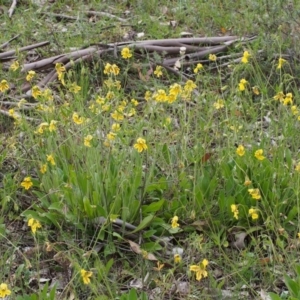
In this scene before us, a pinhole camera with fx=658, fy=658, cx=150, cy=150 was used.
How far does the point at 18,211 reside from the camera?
135 inches

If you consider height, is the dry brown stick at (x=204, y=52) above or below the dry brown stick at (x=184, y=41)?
below

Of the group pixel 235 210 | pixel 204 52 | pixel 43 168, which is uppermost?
pixel 43 168

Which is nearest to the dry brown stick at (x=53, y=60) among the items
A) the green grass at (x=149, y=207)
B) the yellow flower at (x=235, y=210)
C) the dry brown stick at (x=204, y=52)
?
the dry brown stick at (x=204, y=52)

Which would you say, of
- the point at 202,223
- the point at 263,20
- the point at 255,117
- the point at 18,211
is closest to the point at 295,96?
the point at 255,117

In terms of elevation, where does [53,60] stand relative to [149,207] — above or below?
above

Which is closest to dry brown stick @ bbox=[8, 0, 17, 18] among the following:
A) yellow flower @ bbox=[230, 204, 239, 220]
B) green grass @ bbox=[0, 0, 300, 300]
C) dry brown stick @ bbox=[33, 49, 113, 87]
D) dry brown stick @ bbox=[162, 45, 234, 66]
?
dry brown stick @ bbox=[33, 49, 113, 87]

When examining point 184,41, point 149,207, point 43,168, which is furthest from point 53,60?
point 149,207

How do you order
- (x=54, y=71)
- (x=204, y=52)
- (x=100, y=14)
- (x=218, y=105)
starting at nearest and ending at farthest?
(x=218, y=105) < (x=54, y=71) < (x=204, y=52) < (x=100, y=14)

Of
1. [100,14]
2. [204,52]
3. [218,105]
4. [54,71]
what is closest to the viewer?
[218,105]

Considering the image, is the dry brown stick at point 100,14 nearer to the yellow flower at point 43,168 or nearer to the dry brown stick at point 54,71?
the dry brown stick at point 54,71

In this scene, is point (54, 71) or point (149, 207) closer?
point (149, 207)

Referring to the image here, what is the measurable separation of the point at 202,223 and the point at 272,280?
46cm

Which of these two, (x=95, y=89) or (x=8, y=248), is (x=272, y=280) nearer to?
(x=8, y=248)

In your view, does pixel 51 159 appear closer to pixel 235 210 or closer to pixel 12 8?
pixel 235 210
